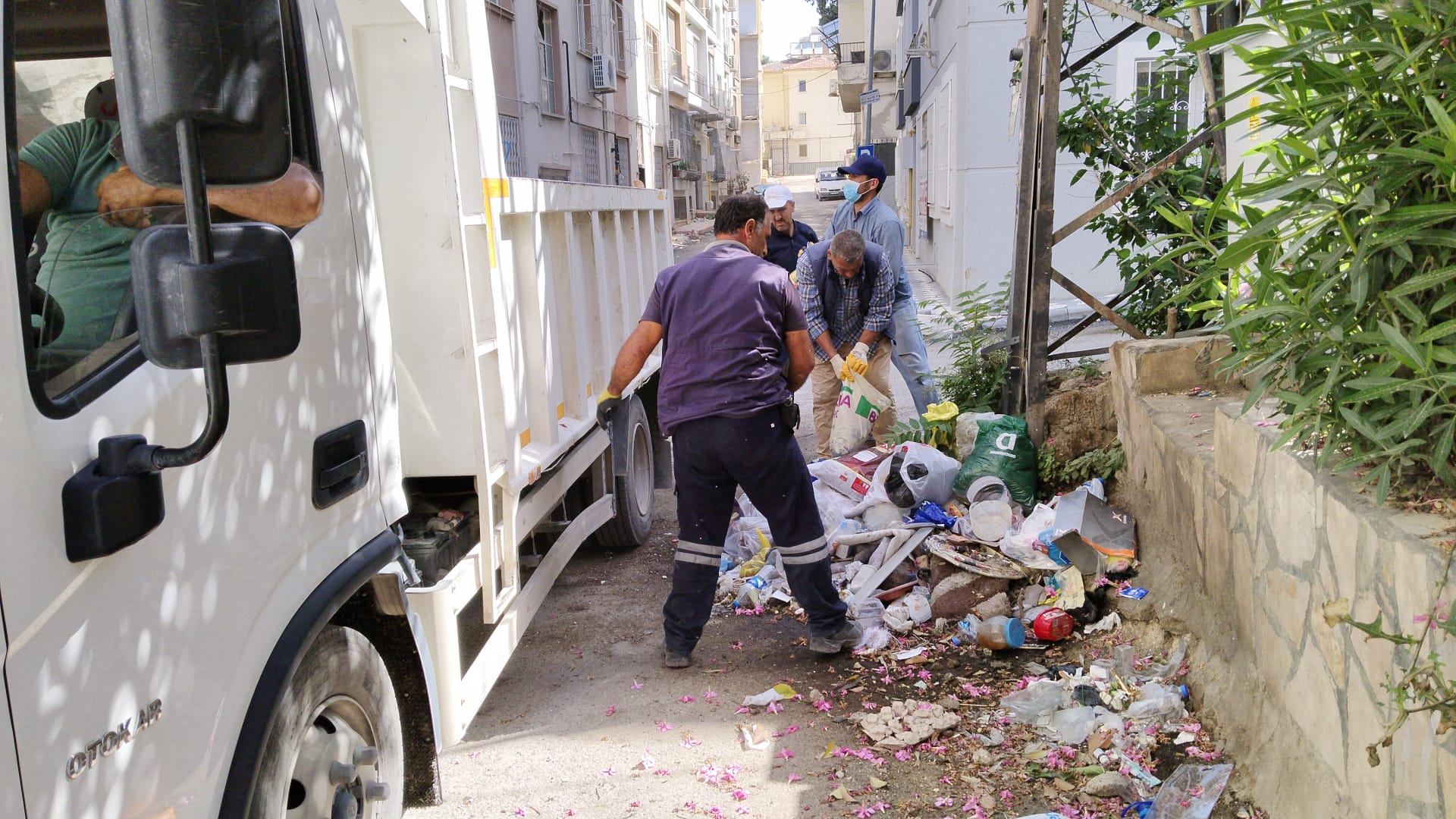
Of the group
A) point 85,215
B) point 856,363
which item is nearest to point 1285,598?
point 85,215

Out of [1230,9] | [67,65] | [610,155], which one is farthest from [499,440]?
[610,155]

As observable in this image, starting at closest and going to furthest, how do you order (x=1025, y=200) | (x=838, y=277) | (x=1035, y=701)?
1. (x=1035, y=701)
2. (x=1025, y=200)
3. (x=838, y=277)

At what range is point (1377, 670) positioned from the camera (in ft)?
7.82

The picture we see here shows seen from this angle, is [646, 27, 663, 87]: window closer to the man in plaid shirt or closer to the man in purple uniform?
the man in plaid shirt

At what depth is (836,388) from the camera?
7.16 meters

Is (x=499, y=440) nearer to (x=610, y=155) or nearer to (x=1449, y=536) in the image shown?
(x=1449, y=536)

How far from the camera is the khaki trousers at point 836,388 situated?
691 cm

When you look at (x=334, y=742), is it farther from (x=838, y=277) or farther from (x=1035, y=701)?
(x=838, y=277)

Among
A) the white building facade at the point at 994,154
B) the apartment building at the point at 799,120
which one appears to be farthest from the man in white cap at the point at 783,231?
the apartment building at the point at 799,120

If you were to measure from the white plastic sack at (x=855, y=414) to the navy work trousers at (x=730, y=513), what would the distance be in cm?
214

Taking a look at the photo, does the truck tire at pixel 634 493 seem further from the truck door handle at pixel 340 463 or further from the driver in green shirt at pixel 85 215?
the driver in green shirt at pixel 85 215

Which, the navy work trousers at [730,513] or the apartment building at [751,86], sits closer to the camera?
the navy work trousers at [730,513]

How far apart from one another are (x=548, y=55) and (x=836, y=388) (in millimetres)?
18498

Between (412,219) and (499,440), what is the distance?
76 centimetres
